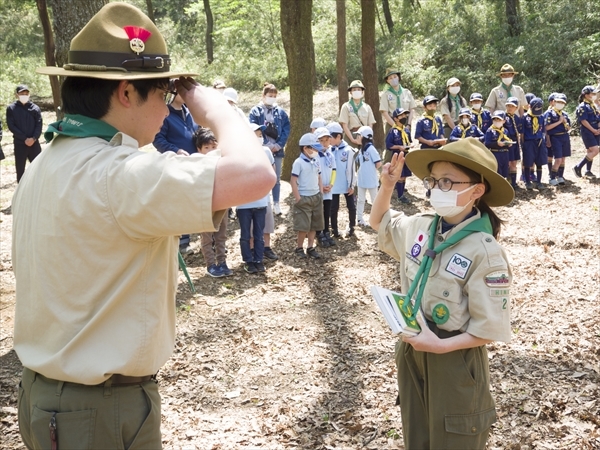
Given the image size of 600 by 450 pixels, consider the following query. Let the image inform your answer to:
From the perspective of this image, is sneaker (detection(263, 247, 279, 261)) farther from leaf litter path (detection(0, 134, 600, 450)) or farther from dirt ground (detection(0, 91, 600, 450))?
dirt ground (detection(0, 91, 600, 450))

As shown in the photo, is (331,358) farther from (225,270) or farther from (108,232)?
(108,232)

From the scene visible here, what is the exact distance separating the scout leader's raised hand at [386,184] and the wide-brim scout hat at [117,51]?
135 centimetres

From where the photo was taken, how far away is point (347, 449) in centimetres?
448

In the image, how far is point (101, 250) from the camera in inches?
74.4

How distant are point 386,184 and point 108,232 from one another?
5.64ft

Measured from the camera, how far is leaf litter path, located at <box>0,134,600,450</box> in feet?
15.4

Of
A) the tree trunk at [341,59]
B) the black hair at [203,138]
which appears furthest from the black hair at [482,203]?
the tree trunk at [341,59]

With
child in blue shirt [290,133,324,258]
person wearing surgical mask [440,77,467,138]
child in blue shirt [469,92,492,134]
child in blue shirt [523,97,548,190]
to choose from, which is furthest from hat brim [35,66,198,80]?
person wearing surgical mask [440,77,467,138]

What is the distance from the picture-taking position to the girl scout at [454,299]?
2.95 meters

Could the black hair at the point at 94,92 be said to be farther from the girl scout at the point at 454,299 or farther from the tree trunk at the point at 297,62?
the tree trunk at the point at 297,62

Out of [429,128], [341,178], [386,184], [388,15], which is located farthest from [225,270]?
[388,15]

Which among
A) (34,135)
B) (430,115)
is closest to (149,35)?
(430,115)

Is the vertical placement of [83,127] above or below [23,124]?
below

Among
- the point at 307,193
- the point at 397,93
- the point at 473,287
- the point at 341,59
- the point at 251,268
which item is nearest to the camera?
the point at 473,287
